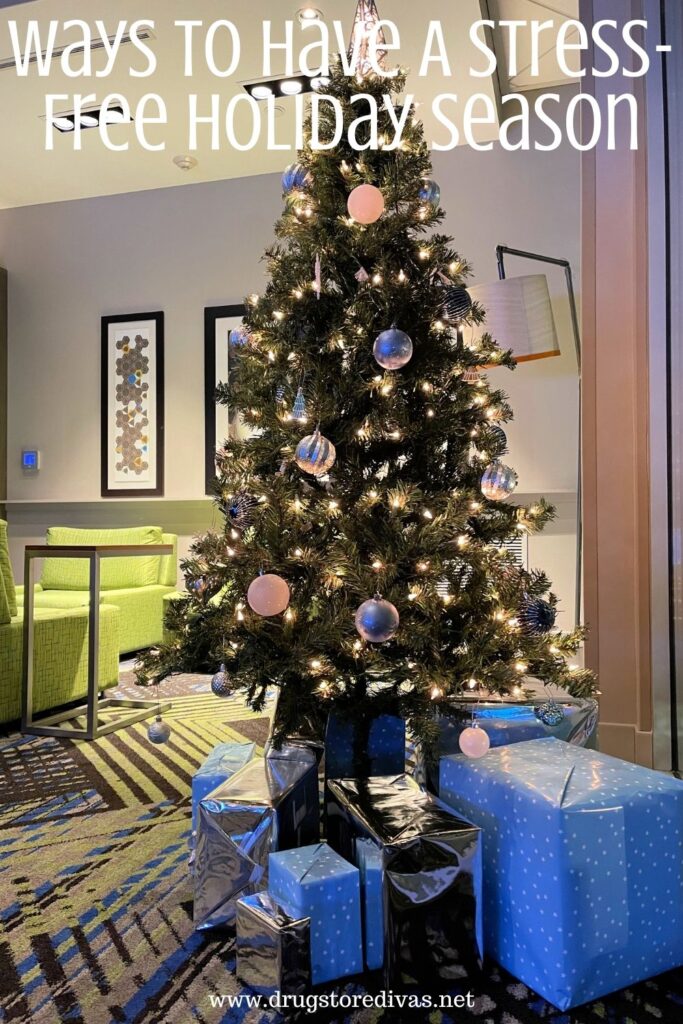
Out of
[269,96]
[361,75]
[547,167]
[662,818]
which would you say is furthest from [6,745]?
[547,167]

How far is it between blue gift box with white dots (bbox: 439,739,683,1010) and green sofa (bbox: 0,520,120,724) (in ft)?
6.51

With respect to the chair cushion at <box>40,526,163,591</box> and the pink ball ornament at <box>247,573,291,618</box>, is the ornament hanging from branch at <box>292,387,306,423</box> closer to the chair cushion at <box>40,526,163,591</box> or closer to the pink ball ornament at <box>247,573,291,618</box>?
the pink ball ornament at <box>247,573,291,618</box>

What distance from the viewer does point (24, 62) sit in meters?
3.45

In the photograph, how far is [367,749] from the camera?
1.43 meters

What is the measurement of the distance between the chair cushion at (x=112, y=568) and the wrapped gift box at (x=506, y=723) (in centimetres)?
334

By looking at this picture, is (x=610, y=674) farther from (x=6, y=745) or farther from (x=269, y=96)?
(x=269, y=96)

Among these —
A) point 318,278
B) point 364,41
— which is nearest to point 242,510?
point 318,278

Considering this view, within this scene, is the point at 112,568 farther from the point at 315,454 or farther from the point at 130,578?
the point at 315,454

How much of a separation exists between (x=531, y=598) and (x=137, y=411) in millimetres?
4035

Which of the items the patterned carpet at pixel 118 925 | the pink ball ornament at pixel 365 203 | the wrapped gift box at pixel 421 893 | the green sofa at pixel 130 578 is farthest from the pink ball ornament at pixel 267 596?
the green sofa at pixel 130 578

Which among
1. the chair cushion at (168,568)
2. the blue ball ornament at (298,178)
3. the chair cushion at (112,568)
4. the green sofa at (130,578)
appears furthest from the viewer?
the chair cushion at (168,568)

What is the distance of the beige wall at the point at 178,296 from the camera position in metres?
4.13

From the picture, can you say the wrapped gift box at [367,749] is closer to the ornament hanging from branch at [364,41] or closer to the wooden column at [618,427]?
the wooden column at [618,427]

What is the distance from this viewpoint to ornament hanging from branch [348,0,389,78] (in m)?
1.57
